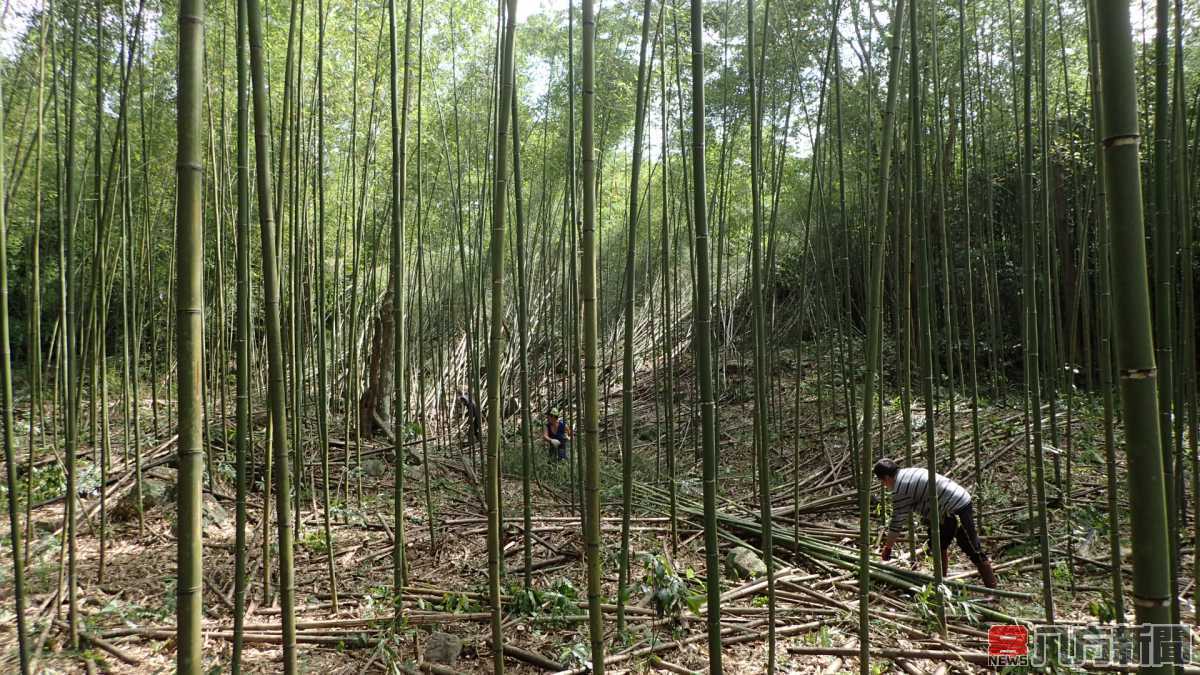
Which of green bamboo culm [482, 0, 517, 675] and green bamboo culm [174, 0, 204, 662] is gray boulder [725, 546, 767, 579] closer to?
green bamboo culm [482, 0, 517, 675]

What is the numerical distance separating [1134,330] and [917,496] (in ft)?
8.91

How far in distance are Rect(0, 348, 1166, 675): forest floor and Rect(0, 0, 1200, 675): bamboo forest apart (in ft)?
0.07

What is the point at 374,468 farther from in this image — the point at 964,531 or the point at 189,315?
the point at 189,315

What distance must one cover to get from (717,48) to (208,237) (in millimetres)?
4586

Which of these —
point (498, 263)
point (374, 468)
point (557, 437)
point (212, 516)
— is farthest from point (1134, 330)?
point (557, 437)

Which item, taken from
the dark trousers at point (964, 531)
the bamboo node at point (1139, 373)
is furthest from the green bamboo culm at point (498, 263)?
the dark trousers at point (964, 531)

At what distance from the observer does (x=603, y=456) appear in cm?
677

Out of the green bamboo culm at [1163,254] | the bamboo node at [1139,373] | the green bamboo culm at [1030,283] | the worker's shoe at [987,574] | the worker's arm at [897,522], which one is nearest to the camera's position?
the bamboo node at [1139,373]

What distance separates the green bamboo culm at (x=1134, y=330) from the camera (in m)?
0.80

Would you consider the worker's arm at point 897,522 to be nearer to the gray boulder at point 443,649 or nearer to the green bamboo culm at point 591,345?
the gray boulder at point 443,649

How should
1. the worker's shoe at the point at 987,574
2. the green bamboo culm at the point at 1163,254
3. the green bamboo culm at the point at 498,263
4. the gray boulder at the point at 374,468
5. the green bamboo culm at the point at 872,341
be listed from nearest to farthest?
1. the green bamboo culm at the point at 498,263
2. the green bamboo culm at the point at 1163,254
3. the green bamboo culm at the point at 872,341
4. the worker's shoe at the point at 987,574
5. the gray boulder at the point at 374,468

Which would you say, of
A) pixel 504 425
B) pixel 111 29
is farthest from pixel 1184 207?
pixel 504 425

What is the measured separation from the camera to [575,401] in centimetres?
454

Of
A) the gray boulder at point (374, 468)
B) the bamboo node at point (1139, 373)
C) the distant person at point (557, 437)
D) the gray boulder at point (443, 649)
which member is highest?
the bamboo node at point (1139, 373)
